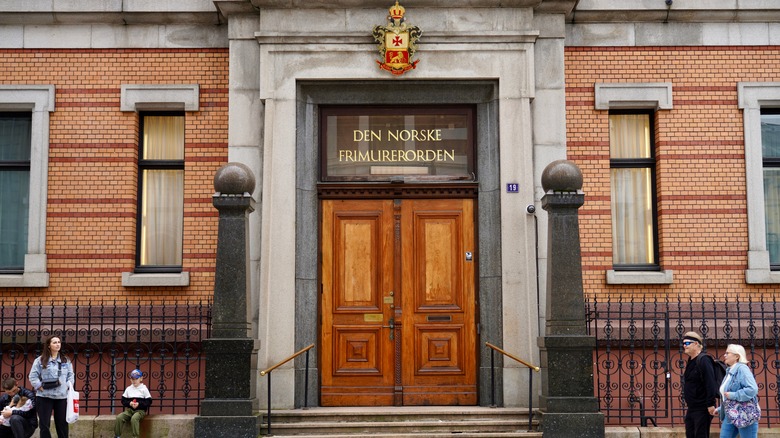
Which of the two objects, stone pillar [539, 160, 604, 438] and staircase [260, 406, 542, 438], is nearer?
stone pillar [539, 160, 604, 438]

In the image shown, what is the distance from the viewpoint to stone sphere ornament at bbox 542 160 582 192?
12391 millimetres

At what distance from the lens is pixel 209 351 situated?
12117 millimetres

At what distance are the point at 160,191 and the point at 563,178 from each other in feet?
19.6

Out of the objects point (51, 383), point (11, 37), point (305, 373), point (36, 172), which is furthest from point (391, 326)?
point (11, 37)

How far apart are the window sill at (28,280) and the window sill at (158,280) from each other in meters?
1.13

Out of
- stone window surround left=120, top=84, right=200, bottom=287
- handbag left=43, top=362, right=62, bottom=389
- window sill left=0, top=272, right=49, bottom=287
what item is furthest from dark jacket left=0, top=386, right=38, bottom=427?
stone window surround left=120, top=84, right=200, bottom=287

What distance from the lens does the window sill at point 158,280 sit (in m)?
13.9

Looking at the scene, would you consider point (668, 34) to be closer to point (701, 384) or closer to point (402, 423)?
point (701, 384)

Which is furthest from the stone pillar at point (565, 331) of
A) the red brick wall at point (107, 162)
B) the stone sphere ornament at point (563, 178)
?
the red brick wall at point (107, 162)

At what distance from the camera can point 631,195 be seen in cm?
1453

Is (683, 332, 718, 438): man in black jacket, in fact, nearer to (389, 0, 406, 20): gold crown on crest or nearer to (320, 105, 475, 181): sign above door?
(320, 105, 475, 181): sign above door

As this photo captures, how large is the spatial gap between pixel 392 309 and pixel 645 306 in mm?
3527

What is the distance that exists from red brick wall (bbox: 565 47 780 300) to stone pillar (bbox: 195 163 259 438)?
4.85 metres

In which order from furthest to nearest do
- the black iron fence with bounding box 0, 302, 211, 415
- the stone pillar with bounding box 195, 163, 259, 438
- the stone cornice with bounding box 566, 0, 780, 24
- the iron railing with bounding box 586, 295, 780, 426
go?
1. the stone cornice with bounding box 566, 0, 780, 24
2. the black iron fence with bounding box 0, 302, 211, 415
3. the iron railing with bounding box 586, 295, 780, 426
4. the stone pillar with bounding box 195, 163, 259, 438
